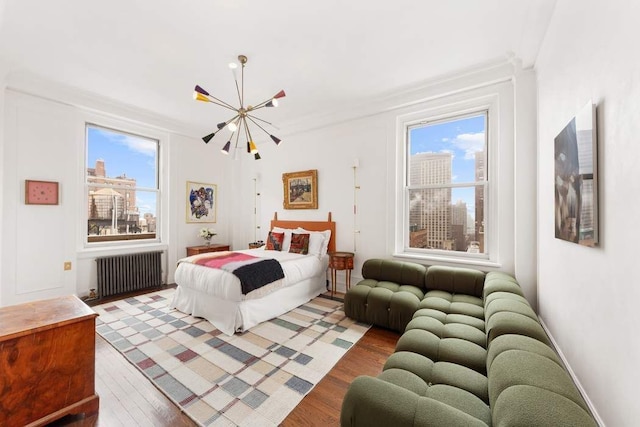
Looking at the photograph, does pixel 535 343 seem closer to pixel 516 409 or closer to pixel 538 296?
pixel 516 409

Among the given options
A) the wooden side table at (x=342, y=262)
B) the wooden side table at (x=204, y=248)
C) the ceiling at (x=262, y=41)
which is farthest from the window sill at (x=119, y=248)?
the wooden side table at (x=342, y=262)

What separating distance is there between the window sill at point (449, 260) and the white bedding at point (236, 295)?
1.38 m

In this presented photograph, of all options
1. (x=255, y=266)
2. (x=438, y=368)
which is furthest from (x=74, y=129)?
(x=438, y=368)

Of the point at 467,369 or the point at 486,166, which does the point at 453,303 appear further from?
the point at 486,166

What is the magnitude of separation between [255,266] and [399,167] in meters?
2.50

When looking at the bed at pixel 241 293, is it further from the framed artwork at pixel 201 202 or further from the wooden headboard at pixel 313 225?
the framed artwork at pixel 201 202

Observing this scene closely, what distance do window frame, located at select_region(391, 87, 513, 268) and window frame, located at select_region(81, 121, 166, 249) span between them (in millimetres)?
4246

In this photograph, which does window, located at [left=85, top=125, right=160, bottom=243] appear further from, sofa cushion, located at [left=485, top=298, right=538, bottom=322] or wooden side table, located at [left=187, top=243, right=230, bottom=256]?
sofa cushion, located at [left=485, top=298, right=538, bottom=322]

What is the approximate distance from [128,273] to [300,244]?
2.86 m

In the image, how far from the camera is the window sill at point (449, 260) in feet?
10.6

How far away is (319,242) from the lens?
14.1ft

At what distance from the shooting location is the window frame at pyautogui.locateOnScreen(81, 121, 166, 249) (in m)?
4.00

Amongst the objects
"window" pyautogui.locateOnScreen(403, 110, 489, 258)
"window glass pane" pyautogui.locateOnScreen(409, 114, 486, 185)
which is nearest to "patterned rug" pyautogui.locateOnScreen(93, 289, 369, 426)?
"window" pyautogui.locateOnScreen(403, 110, 489, 258)

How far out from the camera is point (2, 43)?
8.63 ft
